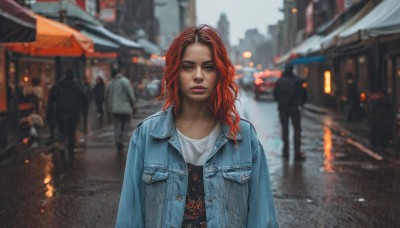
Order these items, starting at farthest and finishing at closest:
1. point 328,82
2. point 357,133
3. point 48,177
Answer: point 328,82
point 357,133
point 48,177

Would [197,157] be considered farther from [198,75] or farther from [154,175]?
[198,75]

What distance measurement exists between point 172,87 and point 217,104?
230mm

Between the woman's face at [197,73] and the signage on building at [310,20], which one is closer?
the woman's face at [197,73]

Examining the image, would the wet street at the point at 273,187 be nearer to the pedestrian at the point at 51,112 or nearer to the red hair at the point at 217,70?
the pedestrian at the point at 51,112

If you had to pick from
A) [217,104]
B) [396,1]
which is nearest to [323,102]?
[396,1]

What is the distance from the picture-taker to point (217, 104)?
9.01 ft

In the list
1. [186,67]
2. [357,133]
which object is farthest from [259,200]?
[357,133]

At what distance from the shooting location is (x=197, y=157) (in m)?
2.72

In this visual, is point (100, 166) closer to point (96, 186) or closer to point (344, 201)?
point (96, 186)

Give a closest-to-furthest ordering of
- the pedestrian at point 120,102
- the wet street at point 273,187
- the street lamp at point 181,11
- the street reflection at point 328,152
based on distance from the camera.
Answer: the wet street at point 273,187
the street reflection at point 328,152
the pedestrian at point 120,102
the street lamp at point 181,11

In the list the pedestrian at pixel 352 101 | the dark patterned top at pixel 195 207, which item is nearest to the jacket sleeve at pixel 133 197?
the dark patterned top at pixel 195 207

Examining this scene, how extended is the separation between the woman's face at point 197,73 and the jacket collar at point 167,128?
148 millimetres

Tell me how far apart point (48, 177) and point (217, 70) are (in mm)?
7521

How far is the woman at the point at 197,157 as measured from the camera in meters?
2.64
